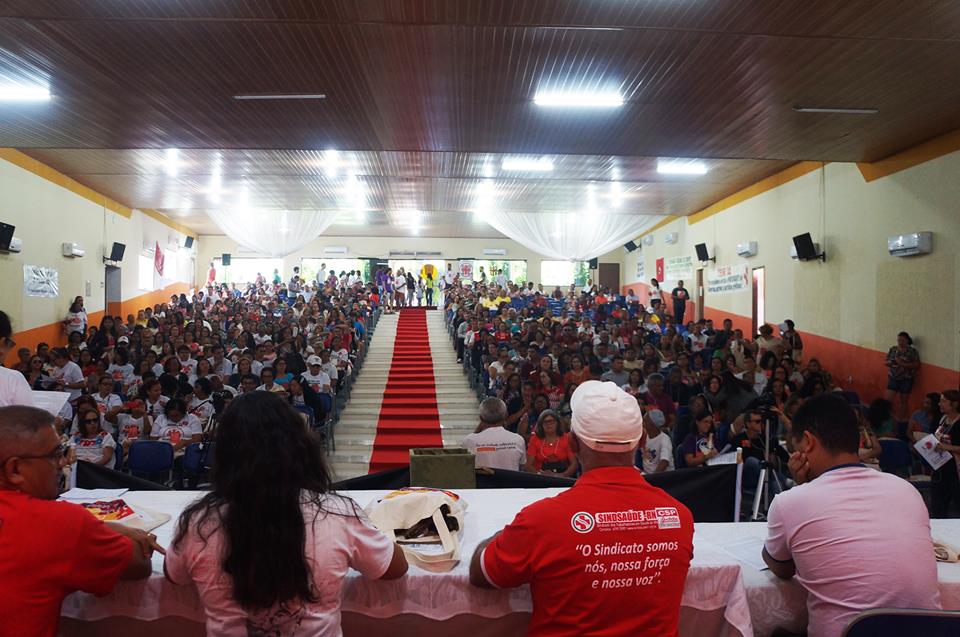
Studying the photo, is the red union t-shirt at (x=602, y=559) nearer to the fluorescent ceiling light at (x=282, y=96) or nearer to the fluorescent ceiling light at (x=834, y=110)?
the fluorescent ceiling light at (x=282, y=96)

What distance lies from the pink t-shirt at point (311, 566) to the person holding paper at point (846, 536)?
4.38 feet

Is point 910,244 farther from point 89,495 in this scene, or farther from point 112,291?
point 112,291

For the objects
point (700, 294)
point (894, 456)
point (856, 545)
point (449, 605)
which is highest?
point (700, 294)

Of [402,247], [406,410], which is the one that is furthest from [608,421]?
[402,247]

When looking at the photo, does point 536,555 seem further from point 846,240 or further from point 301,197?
point 301,197

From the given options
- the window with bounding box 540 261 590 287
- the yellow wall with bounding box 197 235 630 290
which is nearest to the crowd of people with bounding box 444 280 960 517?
the window with bounding box 540 261 590 287

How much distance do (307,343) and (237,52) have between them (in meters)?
7.43

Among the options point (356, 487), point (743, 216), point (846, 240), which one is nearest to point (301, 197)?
point (743, 216)

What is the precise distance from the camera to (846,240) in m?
10.9

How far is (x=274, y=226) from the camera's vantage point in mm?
18469

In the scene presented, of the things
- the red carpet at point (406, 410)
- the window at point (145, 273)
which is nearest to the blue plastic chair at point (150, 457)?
the red carpet at point (406, 410)

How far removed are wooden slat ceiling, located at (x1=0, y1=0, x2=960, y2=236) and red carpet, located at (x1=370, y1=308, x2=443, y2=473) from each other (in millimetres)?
3788

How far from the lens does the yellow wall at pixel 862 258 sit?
870cm

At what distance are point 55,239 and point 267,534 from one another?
1383 centimetres
